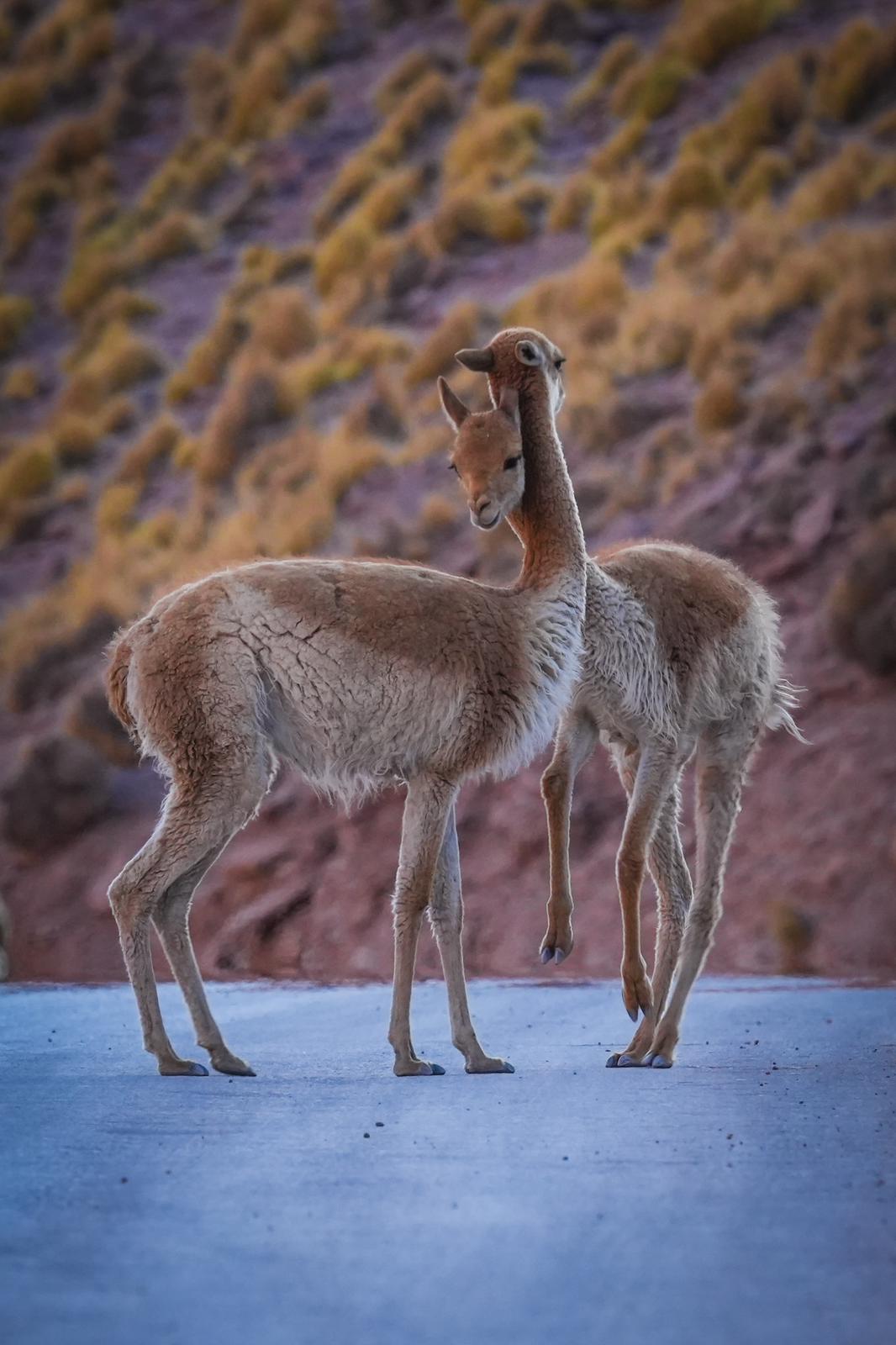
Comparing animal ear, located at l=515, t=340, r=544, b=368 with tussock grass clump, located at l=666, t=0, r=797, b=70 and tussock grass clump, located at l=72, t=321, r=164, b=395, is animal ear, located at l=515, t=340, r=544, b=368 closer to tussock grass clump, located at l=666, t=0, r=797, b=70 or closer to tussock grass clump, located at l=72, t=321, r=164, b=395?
tussock grass clump, located at l=666, t=0, r=797, b=70

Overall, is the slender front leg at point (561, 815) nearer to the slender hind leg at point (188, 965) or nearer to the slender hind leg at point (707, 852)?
the slender hind leg at point (707, 852)

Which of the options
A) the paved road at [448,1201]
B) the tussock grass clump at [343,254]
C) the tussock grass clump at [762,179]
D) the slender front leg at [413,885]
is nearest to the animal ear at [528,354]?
the slender front leg at [413,885]

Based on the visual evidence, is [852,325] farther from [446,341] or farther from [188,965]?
[188,965]

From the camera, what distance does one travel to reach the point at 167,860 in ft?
23.9

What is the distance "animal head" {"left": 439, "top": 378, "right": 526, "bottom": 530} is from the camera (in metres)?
7.95

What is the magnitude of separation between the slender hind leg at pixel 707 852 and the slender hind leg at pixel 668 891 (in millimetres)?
125

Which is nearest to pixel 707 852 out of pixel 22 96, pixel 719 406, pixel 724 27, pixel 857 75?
pixel 719 406

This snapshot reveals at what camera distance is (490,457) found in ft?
26.3

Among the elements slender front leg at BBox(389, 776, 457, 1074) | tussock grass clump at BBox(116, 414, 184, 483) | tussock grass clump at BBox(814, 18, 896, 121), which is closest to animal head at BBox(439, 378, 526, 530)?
slender front leg at BBox(389, 776, 457, 1074)

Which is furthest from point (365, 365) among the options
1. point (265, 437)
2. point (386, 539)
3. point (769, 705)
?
point (769, 705)

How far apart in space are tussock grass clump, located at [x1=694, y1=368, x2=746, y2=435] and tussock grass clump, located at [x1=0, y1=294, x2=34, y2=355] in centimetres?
1594

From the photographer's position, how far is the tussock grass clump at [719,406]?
74.2ft

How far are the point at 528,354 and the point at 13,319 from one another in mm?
28067

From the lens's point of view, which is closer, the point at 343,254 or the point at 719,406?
the point at 719,406
